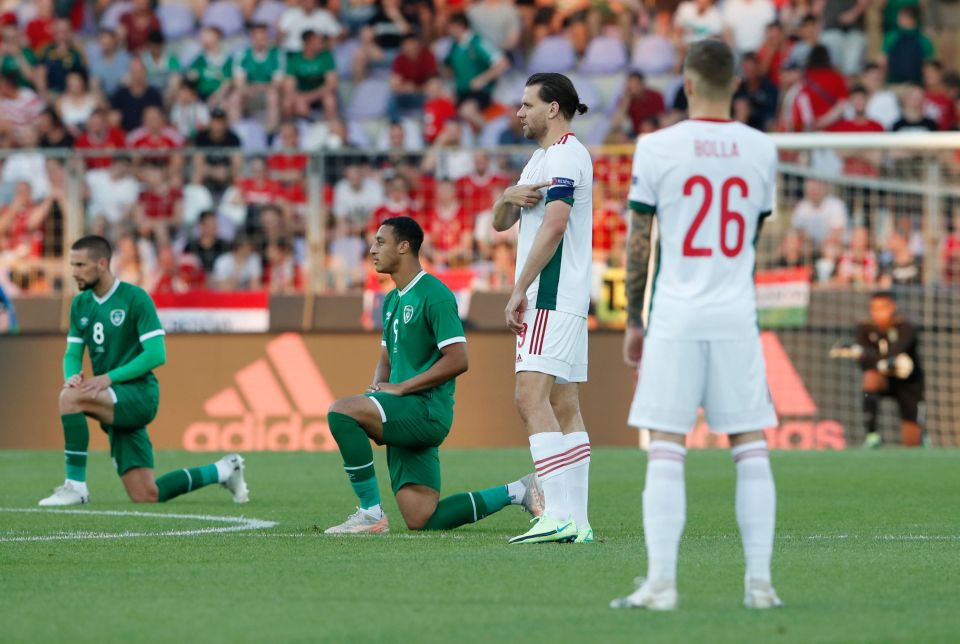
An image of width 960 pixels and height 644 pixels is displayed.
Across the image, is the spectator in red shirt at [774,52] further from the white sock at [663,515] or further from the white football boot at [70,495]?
the white sock at [663,515]

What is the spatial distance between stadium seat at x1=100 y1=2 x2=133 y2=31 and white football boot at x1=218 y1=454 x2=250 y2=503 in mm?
13797

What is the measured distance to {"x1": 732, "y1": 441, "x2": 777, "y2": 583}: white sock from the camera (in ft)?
18.7

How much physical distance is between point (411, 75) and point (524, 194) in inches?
570

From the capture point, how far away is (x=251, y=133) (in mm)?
21328

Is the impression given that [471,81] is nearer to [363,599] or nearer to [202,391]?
[202,391]

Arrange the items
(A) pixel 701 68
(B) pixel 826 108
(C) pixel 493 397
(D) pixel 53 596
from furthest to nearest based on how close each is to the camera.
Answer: (B) pixel 826 108
(C) pixel 493 397
(D) pixel 53 596
(A) pixel 701 68

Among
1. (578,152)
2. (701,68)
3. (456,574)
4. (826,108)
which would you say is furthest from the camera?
(826,108)

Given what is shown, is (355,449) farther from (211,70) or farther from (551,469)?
(211,70)

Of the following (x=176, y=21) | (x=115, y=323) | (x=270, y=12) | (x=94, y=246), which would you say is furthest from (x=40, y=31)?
(x=115, y=323)

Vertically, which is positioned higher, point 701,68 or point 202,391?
point 701,68

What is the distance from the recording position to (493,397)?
690 inches

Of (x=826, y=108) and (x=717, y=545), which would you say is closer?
(x=717, y=545)

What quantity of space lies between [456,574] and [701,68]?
7.73 feet

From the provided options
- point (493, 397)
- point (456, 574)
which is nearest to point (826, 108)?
point (493, 397)
